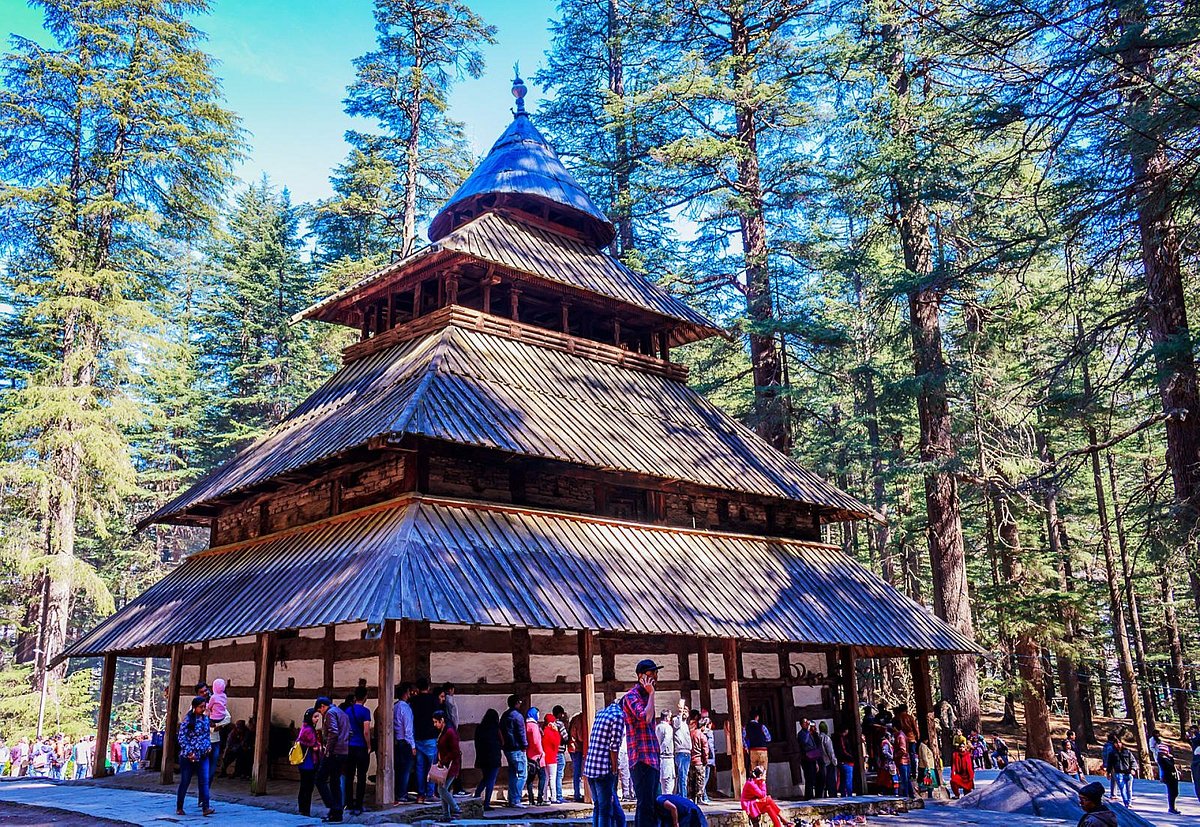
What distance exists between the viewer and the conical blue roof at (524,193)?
23.6 meters

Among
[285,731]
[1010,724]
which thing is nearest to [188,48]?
[285,731]

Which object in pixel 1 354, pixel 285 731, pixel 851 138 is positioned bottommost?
pixel 285 731

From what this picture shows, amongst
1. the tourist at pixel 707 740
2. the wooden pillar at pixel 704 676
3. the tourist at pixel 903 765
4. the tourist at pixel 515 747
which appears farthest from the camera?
the tourist at pixel 903 765

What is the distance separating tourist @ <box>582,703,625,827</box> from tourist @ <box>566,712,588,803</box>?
248 inches

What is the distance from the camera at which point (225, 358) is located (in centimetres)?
4912

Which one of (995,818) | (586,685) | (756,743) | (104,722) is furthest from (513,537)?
(104,722)

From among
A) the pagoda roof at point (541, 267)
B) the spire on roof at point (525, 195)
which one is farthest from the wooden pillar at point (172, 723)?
the spire on roof at point (525, 195)

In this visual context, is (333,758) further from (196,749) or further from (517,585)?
(517,585)

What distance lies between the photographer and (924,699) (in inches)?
805

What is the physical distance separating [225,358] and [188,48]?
2032cm

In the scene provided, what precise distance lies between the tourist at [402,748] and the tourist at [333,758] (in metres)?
0.72

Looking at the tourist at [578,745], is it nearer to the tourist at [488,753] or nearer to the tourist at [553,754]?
the tourist at [553,754]

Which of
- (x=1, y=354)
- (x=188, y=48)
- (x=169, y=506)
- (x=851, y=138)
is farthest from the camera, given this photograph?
(x=1, y=354)

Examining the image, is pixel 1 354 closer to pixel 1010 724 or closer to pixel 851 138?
pixel 851 138
